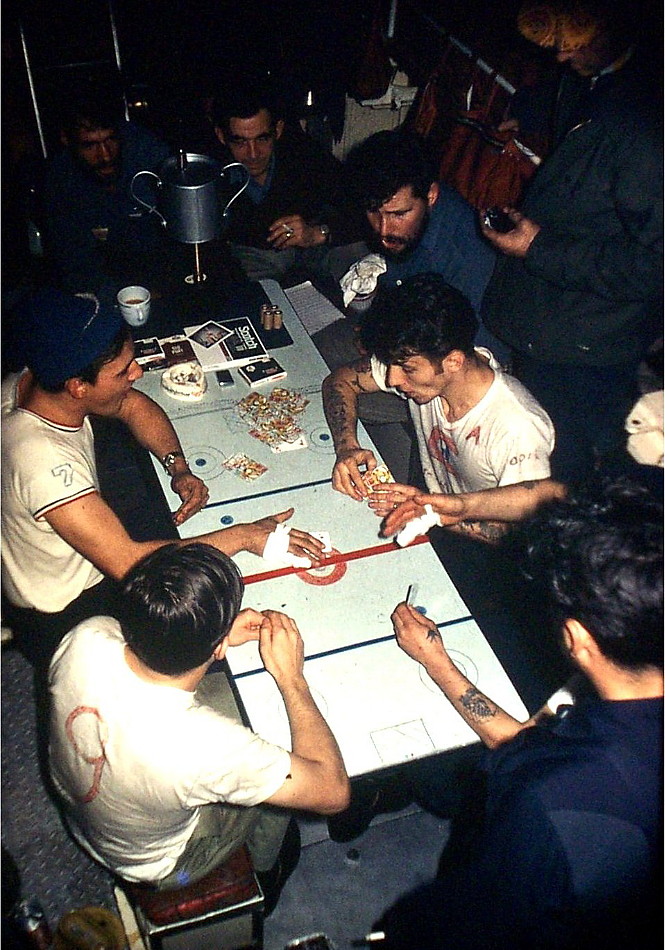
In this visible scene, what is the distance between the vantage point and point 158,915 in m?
2.02

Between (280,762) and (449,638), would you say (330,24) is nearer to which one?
(449,638)

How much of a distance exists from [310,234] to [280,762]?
3513 millimetres

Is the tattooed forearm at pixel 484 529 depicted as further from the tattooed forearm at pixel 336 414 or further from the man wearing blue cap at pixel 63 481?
the man wearing blue cap at pixel 63 481

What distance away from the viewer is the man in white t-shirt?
2604 mm

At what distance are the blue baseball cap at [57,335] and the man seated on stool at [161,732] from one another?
2.86ft

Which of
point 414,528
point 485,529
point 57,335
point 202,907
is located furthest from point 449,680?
point 57,335

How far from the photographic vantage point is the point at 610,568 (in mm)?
1615

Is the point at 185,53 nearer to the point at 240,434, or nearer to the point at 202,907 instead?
the point at 240,434

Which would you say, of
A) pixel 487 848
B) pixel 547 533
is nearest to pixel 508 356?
pixel 547 533

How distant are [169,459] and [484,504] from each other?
4.24 ft

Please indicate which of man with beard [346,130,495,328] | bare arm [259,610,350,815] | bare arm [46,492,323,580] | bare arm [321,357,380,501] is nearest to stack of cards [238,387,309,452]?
bare arm [321,357,380,501]

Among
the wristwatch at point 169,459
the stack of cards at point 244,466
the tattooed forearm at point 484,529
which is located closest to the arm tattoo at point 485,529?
the tattooed forearm at point 484,529

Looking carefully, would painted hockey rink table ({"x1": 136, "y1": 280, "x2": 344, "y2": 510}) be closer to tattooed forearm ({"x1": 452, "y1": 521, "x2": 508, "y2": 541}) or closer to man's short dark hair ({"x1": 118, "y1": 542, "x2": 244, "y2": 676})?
tattooed forearm ({"x1": 452, "y1": 521, "x2": 508, "y2": 541})

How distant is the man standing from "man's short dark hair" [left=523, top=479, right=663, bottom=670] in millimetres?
1354
